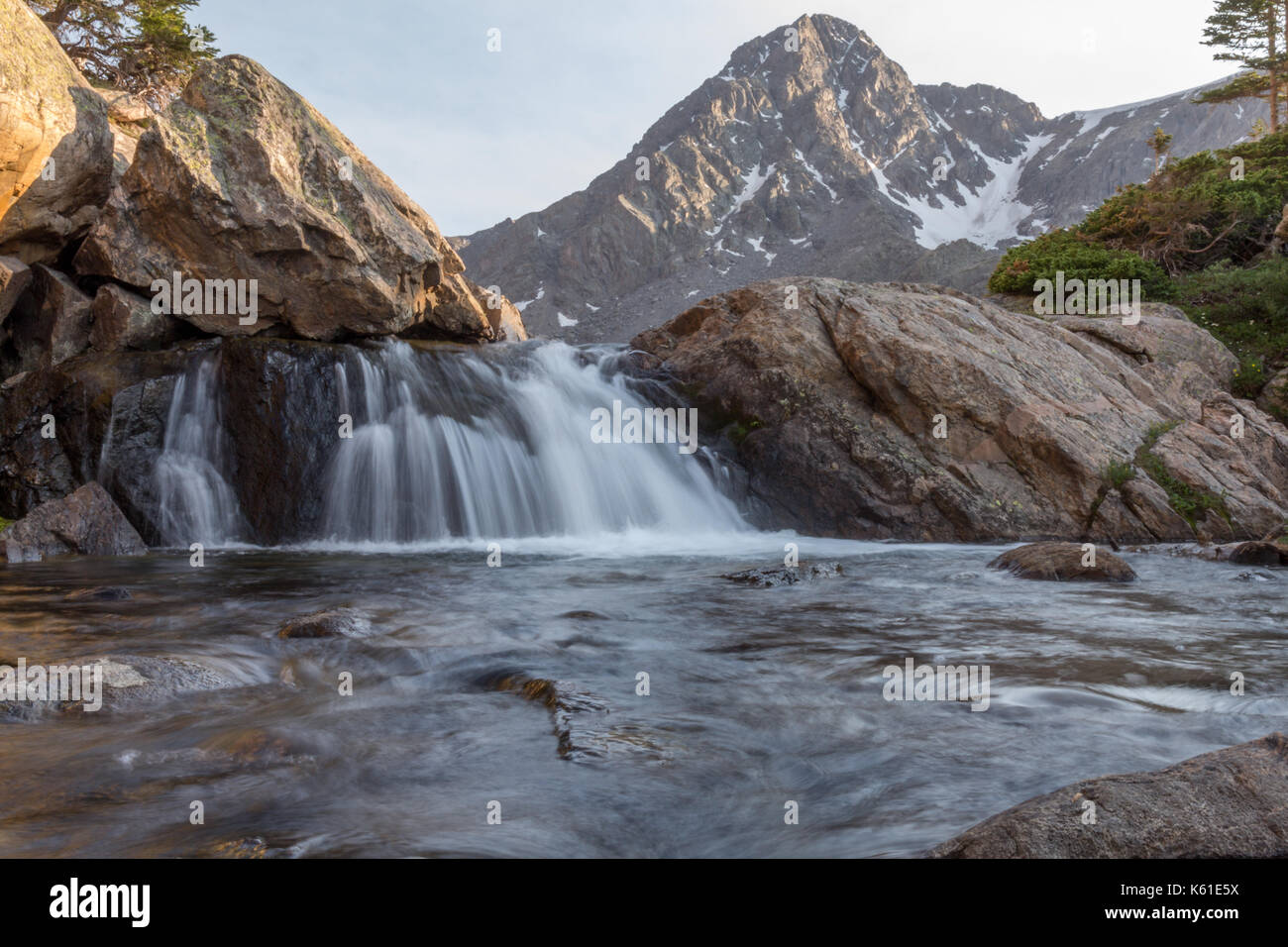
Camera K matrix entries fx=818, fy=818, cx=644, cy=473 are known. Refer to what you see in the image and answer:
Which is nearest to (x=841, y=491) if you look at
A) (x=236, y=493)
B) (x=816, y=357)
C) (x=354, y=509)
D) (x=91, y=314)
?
(x=816, y=357)

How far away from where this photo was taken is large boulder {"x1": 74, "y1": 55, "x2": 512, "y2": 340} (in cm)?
1157

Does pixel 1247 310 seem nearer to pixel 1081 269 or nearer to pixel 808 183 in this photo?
pixel 1081 269

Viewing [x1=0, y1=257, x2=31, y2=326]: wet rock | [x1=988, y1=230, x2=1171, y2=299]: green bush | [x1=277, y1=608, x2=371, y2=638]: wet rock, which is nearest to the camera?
[x1=277, y1=608, x2=371, y2=638]: wet rock

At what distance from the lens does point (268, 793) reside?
3.25 metres

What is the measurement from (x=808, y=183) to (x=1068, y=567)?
142 metres

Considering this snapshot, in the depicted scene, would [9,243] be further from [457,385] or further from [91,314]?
[457,385]

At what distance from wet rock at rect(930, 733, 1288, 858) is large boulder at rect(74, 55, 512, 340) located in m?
12.2

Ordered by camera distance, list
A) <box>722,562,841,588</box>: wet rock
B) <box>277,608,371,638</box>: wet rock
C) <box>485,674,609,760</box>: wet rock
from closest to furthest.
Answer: <box>485,674,609,760</box>: wet rock → <box>277,608,371,638</box>: wet rock → <box>722,562,841,588</box>: wet rock

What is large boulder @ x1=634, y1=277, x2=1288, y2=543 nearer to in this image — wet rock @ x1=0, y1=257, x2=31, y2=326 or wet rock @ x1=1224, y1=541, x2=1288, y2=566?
wet rock @ x1=1224, y1=541, x2=1288, y2=566

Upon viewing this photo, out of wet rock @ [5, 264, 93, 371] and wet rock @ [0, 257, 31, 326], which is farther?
wet rock @ [5, 264, 93, 371]

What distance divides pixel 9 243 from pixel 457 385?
21.6 feet

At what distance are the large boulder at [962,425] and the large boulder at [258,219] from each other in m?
A: 5.45

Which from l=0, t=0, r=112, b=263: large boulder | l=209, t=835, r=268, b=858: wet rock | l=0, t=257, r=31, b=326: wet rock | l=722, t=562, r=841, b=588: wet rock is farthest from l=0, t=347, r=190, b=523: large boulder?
l=209, t=835, r=268, b=858: wet rock

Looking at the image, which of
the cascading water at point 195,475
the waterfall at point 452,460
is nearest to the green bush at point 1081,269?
the waterfall at point 452,460
